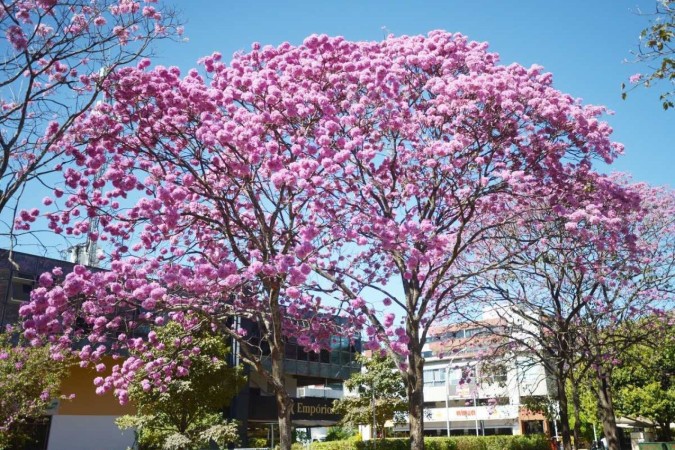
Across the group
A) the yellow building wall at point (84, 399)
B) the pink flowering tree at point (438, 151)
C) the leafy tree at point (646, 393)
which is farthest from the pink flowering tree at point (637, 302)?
the yellow building wall at point (84, 399)

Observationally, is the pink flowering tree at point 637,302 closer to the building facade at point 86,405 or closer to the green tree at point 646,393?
the building facade at point 86,405

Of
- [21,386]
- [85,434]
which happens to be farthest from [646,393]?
[21,386]

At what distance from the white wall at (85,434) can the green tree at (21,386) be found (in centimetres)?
666

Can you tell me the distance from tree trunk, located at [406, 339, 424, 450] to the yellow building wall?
1954cm

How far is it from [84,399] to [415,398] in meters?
20.6

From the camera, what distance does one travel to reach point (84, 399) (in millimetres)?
25703

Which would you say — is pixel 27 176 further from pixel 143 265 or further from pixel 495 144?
pixel 495 144

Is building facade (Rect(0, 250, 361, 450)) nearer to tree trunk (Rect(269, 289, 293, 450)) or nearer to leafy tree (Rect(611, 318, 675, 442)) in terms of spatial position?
tree trunk (Rect(269, 289, 293, 450))

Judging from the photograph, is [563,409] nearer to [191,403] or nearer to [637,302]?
[637,302]

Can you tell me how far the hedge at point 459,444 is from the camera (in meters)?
23.3

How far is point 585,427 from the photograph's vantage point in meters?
45.0

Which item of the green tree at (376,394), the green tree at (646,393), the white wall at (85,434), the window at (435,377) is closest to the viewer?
the white wall at (85,434)

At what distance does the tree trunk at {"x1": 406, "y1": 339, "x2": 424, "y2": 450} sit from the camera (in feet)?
36.1

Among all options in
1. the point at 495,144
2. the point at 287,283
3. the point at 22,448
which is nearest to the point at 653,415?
the point at 495,144
